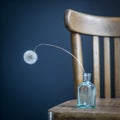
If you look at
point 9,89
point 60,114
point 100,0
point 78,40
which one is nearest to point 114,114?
point 60,114

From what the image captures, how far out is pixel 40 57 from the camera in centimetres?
200

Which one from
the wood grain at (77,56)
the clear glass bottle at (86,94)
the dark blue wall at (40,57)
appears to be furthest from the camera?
the dark blue wall at (40,57)

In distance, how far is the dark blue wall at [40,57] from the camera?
1.93 m

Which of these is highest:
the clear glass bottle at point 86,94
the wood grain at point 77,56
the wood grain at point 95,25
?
the wood grain at point 95,25

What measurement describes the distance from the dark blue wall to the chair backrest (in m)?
0.91

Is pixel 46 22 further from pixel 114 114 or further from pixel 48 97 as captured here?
pixel 114 114

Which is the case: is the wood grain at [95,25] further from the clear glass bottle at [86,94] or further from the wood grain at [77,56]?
the clear glass bottle at [86,94]

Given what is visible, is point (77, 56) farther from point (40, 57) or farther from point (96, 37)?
point (40, 57)

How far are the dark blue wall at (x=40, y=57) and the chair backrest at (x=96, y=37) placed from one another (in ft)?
2.99

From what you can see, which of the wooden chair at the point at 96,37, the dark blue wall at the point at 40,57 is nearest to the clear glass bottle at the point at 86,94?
the wooden chair at the point at 96,37

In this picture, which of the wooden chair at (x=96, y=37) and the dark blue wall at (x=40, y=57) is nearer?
the wooden chair at (x=96, y=37)

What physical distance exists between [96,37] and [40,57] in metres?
1.10

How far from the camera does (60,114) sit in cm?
44

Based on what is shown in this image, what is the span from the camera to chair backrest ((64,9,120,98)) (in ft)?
2.83
